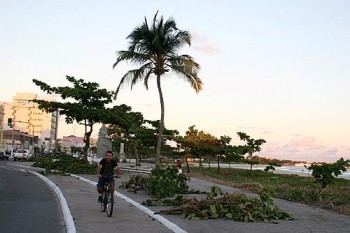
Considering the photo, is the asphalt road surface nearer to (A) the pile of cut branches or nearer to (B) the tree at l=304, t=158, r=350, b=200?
(A) the pile of cut branches

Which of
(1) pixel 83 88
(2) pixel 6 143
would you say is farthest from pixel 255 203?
(2) pixel 6 143

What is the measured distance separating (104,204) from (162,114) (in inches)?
657

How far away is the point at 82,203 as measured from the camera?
1558cm

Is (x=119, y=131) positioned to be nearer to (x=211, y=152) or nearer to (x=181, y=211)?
(x=211, y=152)

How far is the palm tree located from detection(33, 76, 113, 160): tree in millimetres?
8988

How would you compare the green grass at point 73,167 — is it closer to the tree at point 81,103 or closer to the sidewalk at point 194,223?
Result: the tree at point 81,103

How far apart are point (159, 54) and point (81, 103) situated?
40.3 ft

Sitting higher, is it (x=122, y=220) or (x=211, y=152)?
(x=211, y=152)

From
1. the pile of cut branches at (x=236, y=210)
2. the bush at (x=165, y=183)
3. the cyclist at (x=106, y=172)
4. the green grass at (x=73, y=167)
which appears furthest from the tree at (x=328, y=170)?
the green grass at (x=73, y=167)

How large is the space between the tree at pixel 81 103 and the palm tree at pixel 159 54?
354 inches

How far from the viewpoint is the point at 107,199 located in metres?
13.0

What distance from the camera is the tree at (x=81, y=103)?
37.2 m

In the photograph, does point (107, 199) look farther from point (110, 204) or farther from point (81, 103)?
point (81, 103)

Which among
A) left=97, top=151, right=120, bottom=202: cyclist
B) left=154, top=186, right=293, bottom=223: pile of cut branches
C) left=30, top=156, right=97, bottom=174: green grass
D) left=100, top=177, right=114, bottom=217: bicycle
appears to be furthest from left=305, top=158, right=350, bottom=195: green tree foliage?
left=30, top=156, right=97, bottom=174: green grass
